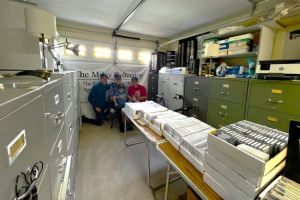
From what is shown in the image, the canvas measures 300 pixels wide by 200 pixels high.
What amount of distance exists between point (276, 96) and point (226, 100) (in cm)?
68

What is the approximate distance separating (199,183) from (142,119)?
1178mm

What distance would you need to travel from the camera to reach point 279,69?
6.00 ft

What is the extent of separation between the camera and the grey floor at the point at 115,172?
5.70 feet

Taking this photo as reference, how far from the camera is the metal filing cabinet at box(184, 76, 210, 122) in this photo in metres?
2.89

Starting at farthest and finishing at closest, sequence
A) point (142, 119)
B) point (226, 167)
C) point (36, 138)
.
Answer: point (142, 119)
point (226, 167)
point (36, 138)

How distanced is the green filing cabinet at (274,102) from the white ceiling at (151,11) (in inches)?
55.1

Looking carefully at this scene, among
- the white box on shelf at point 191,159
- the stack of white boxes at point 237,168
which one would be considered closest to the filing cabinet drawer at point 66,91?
the white box on shelf at point 191,159

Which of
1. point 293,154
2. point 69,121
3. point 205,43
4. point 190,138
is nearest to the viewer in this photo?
point 293,154

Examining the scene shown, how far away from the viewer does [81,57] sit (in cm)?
396

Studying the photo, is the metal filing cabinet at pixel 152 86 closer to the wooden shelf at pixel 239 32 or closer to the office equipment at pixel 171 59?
the office equipment at pixel 171 59

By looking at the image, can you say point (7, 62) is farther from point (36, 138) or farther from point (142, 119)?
point (142, 119)

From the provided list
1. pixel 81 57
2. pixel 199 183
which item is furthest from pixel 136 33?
pixel 199 183

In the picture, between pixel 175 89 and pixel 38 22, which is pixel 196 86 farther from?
pixel 38 22

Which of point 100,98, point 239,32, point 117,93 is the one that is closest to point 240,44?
point 239,32
